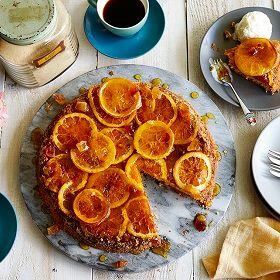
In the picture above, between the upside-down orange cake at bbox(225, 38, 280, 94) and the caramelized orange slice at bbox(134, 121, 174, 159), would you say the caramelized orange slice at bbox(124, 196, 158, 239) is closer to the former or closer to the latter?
the caramelized orange slice at bbox(134, 121, 174, 159)

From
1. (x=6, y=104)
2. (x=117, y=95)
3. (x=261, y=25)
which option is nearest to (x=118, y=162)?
(x=117, y=95)

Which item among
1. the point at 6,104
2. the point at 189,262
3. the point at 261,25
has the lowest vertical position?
the point at 189,262

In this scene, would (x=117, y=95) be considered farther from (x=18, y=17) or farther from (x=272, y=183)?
(x=272, y=183)

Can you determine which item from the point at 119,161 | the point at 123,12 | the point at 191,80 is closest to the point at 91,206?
the point at 119,161

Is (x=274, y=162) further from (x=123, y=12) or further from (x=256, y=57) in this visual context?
(x=123, y=12)

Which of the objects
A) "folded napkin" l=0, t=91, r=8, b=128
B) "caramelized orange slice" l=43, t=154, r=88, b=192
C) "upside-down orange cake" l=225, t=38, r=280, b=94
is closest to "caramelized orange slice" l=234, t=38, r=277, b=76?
"upside-down orange cake" l=225, t=38, r=280, b=94

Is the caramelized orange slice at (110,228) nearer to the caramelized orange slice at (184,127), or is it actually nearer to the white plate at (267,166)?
the caramelized orange slice at (184,127)
